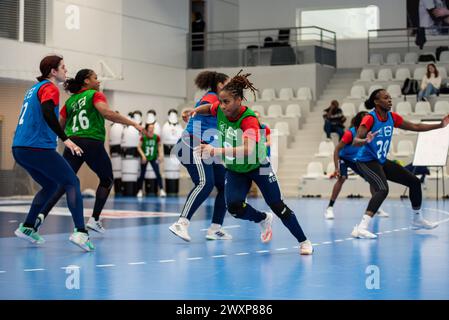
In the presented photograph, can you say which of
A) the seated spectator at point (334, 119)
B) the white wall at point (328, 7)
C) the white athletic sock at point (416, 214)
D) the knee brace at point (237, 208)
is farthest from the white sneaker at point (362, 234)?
the white wall at point (328, 7)

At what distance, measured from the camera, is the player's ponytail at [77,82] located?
9.04 meters

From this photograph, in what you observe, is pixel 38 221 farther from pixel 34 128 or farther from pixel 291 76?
pixel 291 76

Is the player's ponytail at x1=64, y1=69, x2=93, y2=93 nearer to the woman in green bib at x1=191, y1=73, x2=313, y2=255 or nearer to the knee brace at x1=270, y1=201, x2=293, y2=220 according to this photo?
the woman in green bib at x1=191, y1=73, x2=313, y2=255

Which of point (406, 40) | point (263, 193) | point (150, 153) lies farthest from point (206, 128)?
point (406, 40)

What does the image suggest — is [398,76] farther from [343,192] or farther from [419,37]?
[343,192]

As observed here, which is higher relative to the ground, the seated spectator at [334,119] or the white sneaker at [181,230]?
the seated spectator at [334,119]

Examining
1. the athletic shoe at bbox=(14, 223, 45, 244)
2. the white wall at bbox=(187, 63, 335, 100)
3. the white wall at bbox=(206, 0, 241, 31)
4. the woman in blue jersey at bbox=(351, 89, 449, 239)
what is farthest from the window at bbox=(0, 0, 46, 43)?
the woman in blue jersey at bbox=(351, 89, 449, 239)

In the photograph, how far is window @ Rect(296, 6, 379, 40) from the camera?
92.9 feet

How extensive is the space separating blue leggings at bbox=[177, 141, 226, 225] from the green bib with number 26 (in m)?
1.04

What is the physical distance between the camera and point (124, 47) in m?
24.0

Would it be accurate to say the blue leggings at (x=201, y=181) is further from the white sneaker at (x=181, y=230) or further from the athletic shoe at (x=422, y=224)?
the athletic shoe at (x=422, y=224)

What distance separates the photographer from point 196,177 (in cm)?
919

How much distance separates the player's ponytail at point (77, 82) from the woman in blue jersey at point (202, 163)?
48.6 inches
